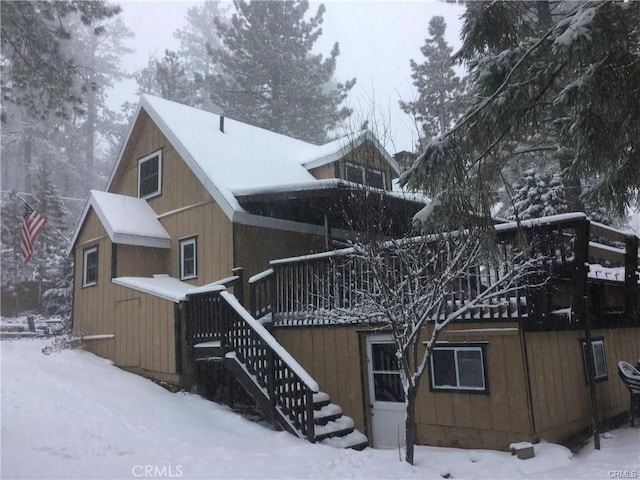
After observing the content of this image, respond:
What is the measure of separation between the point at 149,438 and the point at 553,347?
6.47 meters

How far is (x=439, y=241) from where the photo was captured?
761 cm

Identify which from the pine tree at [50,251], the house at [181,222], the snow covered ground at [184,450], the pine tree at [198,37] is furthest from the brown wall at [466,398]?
→ the pine tree at [198,37]

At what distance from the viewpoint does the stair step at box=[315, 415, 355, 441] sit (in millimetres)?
8172

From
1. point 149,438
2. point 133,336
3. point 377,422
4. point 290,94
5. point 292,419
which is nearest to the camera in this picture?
point 149,438

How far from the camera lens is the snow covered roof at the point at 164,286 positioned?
10.3 meters

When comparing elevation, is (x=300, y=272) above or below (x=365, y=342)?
above

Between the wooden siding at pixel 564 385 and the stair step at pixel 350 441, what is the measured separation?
2657 millimetres

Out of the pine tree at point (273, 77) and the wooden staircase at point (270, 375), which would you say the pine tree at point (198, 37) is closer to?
the pine tree at point (273, 77)

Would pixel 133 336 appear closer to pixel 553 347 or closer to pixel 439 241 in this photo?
pixel 439 241

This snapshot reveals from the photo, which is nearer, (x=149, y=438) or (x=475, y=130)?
(x=475, y=130)

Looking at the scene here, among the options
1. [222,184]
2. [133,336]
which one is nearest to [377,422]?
[133,336]

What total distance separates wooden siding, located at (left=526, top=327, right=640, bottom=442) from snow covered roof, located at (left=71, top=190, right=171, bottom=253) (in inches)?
377

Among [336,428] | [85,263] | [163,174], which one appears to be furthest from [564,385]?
[85,263]

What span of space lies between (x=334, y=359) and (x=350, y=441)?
176 centimetres
